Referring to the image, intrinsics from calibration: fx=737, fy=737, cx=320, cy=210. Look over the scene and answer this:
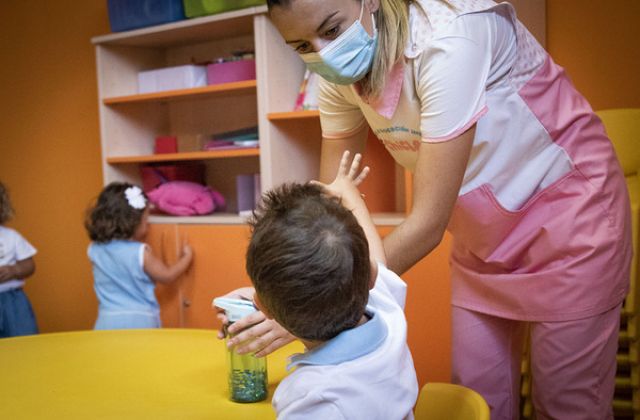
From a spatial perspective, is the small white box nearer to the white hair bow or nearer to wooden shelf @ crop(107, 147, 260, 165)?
wooden shelf @ crop(107, 147, 260, 165)

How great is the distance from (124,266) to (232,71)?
3.01ft

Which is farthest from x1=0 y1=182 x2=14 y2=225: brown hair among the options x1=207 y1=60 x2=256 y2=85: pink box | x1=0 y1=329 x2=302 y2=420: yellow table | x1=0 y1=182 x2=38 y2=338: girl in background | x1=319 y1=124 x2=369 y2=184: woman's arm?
x1=319 y1=124 x2=369 y2=184: woman's arm

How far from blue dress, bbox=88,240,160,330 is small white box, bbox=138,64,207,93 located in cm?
70

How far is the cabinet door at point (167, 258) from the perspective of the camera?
3.18m

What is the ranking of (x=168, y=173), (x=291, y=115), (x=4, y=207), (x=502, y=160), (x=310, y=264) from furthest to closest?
(x=168, y=173) < (x=4, y=207) < (x=291, y=115) < (x=502, y=160) < (x=310, y=264)

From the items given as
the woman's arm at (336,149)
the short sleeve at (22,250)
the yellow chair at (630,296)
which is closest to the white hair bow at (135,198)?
the short sleeve at (22,250)

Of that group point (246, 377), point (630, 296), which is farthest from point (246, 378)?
point (630, 296)

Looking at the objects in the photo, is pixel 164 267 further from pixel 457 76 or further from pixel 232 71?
pixel 457 76

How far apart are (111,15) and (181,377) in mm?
2346

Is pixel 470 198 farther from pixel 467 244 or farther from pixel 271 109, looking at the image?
pixel 271 109

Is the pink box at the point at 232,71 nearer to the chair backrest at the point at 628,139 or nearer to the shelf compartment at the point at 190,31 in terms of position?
the shelf compartment at the point at 190,31

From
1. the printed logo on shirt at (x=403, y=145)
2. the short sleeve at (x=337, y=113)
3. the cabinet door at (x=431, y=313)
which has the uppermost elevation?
the short sleeve at (x=337, y=113)

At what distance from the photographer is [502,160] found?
1288 millimetres

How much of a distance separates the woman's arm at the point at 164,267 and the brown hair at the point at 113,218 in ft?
0.40
